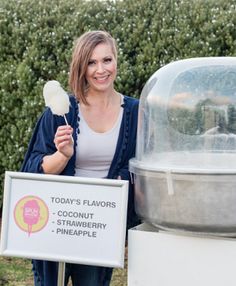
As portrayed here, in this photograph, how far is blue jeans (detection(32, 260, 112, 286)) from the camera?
8.70ft

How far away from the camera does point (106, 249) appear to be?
2.33m

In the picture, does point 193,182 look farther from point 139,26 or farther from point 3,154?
point 3,154

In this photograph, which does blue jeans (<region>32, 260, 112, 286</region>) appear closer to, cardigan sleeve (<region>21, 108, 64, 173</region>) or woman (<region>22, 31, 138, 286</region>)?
woman (<region>22, 31, 138, 286</region>)

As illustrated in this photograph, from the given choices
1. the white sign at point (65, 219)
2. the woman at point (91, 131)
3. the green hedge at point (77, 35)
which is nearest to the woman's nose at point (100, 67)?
the woman at point (91, 131)

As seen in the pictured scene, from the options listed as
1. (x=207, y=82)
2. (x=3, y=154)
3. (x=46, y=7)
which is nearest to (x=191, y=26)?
(x=46, y=7)

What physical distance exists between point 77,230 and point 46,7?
298cm

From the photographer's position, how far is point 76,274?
274 cm

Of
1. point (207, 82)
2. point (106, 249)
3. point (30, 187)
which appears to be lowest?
point (106, 249)

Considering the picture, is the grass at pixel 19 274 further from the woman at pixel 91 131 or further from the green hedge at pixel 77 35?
the woman at pixel 91 131

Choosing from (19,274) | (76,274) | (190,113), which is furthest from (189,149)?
(19,274)

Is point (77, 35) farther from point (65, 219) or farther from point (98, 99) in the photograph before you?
point (65, 219)

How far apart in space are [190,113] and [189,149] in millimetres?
164

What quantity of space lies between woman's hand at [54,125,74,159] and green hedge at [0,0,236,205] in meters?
2.23

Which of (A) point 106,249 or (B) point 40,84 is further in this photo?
(B) point 40,84
